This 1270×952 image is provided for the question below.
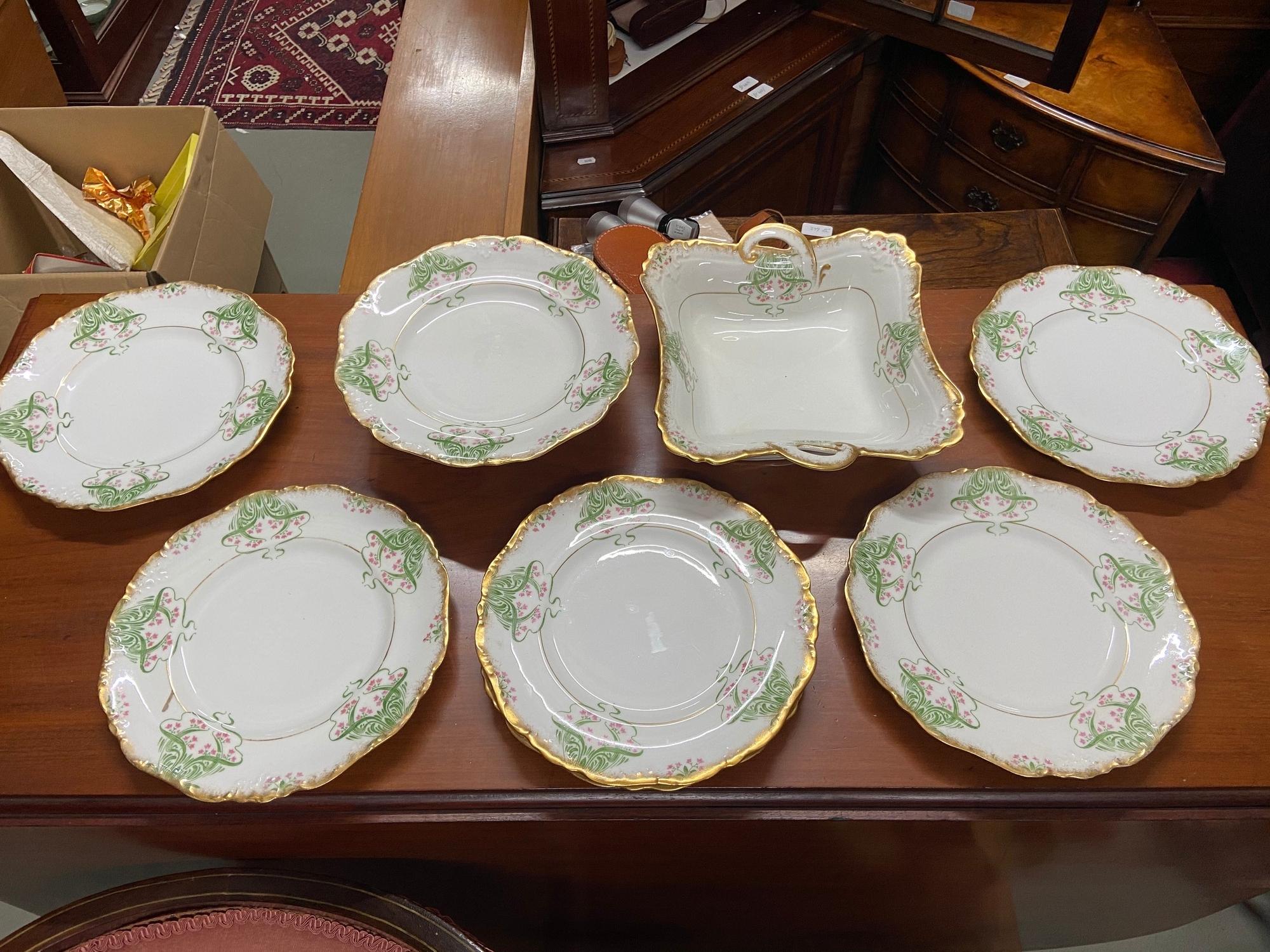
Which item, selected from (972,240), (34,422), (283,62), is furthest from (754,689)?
(283,62)

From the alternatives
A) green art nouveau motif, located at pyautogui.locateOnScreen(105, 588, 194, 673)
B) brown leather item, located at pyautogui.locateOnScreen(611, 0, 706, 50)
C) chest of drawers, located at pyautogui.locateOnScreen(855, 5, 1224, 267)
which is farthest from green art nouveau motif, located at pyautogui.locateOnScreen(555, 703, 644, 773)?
chest of drawers, located at pyautogui.locateOnScreen(855, 5, 1224, 267)

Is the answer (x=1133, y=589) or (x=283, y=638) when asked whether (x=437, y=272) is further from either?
(x=1133, y=589)

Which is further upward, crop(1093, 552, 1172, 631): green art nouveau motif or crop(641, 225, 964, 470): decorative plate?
crop(641, 225, 964, 470): decorative plate

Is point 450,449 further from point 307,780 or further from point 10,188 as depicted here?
point 10,188

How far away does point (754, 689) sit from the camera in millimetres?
695

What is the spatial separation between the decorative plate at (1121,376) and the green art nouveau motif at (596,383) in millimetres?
380

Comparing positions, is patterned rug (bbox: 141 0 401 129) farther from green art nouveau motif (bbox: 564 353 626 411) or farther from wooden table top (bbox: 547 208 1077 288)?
green art nouveau motif (bbox: 564 353 626 411)

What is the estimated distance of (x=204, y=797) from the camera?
0.66m

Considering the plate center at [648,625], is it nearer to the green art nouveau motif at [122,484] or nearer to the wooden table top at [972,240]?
the green art nouveau motif at [122,484]

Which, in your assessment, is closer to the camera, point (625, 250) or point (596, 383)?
point (596, 383)

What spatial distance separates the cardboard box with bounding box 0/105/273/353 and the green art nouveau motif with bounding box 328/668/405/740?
102cm

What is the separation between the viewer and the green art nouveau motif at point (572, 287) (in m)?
0.90

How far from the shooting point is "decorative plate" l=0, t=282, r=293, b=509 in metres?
0.84

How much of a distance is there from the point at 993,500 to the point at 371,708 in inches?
23.2
